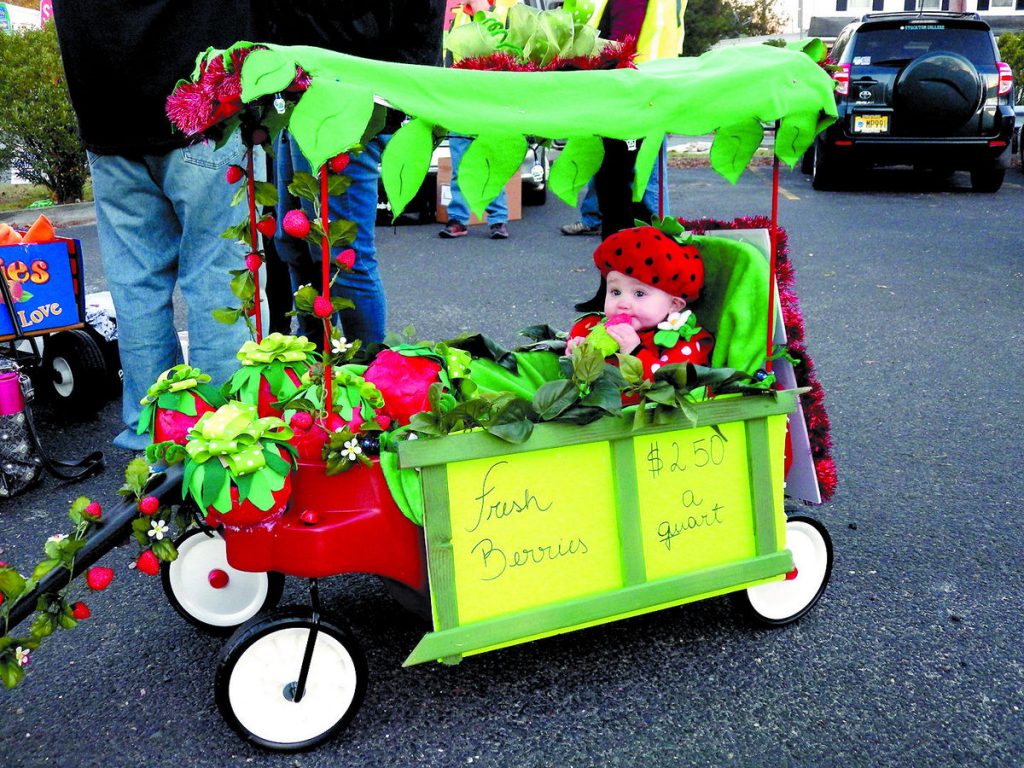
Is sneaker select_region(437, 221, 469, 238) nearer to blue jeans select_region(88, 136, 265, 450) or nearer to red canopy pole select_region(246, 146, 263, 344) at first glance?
blue jeans select_region(88, 136, 265, 450)

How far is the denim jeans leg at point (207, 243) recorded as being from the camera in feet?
9.21

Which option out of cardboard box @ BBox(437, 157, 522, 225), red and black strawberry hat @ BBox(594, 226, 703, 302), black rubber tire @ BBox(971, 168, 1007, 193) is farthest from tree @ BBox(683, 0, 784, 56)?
red and black strawberry hat @ BBox(594, 226, 703, 302)

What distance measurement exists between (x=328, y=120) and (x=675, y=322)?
1.19 metres

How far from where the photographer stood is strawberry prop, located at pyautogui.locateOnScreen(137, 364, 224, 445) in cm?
196

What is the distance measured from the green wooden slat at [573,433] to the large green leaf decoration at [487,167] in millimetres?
454

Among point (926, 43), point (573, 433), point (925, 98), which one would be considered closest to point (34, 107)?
point (925, 98)

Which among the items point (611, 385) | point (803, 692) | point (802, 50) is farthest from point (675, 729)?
point (802, 50)

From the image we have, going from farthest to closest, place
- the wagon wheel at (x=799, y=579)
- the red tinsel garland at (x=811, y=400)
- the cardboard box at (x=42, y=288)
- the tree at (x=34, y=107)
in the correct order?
the tree at (x=34, y=107), the cardboard box at (x=42, y=288), the red tinsel garland at (x=811, y=400), the wagon wheel at (x=799, y=579)

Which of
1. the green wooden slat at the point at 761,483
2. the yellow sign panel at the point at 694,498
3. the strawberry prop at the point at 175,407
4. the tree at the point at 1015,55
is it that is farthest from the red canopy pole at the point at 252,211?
the tree at the point at 1015,55

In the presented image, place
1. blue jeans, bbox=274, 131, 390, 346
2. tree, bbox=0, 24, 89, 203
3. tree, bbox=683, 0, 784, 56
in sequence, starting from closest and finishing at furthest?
blue jeans, bbox=274, 131, 390, 346, tree, bbox=0, 24, 89, 203, tree, bbox=683, 0, 784, 56

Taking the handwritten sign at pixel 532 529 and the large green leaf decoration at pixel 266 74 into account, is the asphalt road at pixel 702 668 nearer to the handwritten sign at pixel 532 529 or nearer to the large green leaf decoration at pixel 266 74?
the handwritten sign at pixel 532 529

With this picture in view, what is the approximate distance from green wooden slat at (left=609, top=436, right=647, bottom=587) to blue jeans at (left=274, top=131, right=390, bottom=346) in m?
1.36

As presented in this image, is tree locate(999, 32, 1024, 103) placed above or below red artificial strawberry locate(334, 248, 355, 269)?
above

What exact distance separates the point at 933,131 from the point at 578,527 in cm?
825
